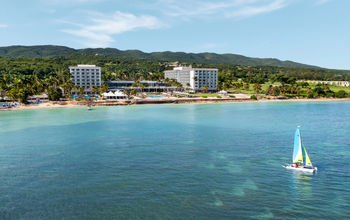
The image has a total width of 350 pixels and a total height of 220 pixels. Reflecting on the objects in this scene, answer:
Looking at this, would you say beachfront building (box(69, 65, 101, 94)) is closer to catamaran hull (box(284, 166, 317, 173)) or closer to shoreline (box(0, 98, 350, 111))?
shoreline (box(0, 98, 350, 111))

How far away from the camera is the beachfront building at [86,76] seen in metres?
152

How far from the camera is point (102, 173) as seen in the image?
33906 millimetres

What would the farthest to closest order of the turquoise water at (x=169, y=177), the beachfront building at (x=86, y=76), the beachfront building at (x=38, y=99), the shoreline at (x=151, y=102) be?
1. the beachfront building at (x=86, y=76)
2. the beachfront building at (x=38, y=99)
3. the shoreline at (x=151, y=102)
4. the turquoise water at (x=169, y=177)

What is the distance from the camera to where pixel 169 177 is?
3250 cm

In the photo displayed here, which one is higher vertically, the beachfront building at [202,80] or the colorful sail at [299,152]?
the beachfront building at [202,80]

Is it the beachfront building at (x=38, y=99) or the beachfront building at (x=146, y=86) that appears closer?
the beachfront building at (x=38, y=99)

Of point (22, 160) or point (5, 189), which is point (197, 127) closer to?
point (22, 160)

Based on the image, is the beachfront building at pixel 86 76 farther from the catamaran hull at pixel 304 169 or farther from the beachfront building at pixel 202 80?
the catamaran hull at pixel 304 169

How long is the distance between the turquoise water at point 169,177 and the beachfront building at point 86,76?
98.4 m

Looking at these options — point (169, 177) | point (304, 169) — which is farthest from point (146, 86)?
point (304, 169)

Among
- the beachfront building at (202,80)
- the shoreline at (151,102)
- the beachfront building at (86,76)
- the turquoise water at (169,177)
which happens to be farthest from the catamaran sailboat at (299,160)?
the beachfront building at (202,80)

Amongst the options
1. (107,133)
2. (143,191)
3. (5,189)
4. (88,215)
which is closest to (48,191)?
(5,189)

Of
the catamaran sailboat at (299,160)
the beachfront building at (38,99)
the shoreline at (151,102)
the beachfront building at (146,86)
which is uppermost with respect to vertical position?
the beachfront building at (146,86)

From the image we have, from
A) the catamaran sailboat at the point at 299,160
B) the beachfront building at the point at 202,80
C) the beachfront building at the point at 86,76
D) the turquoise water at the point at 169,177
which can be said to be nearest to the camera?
the turquoise water at the point at 169,177
